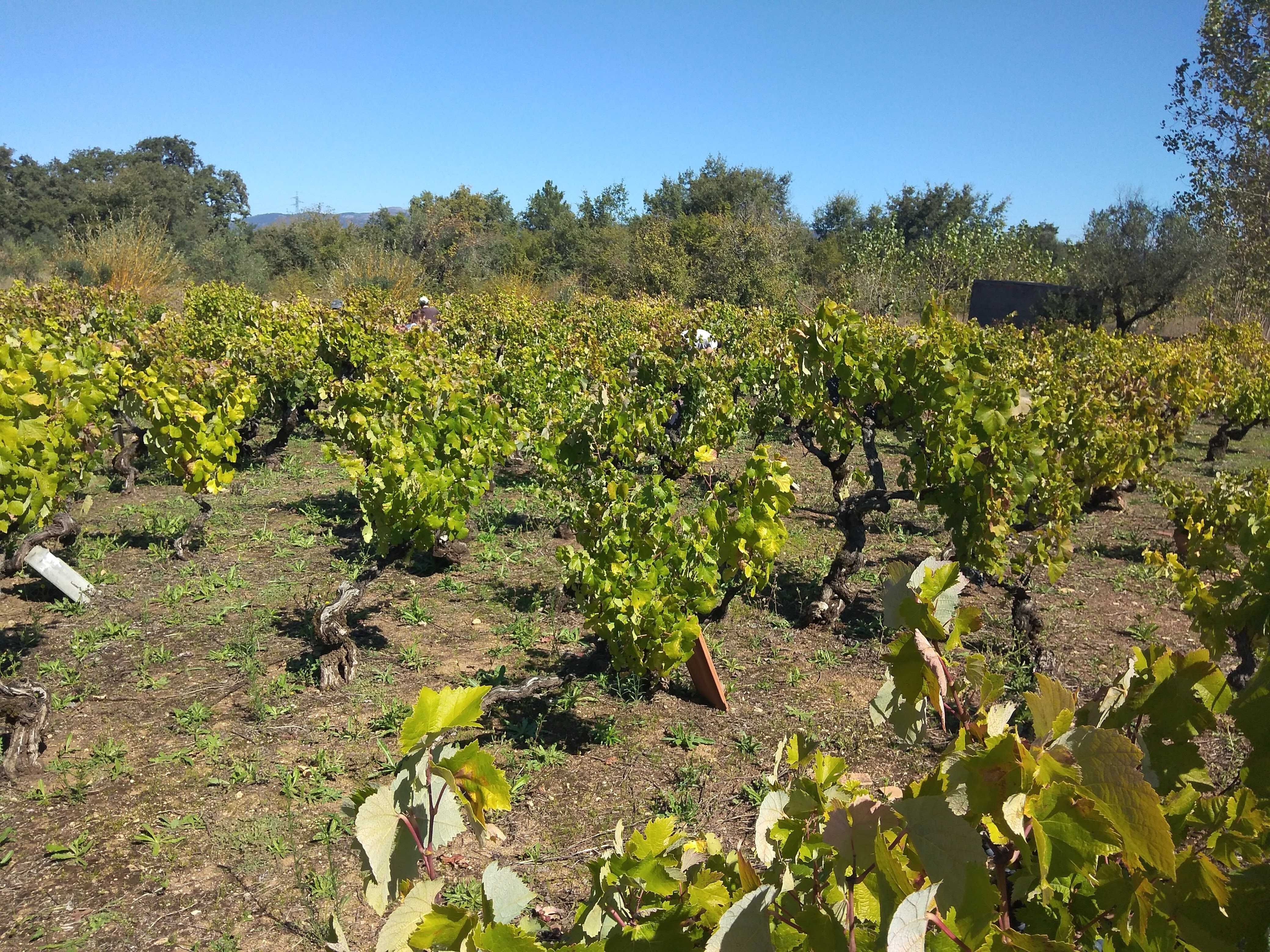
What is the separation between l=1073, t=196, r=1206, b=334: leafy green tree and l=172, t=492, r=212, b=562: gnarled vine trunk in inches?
852

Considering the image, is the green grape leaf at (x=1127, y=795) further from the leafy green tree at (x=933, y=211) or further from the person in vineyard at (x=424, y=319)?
the leafy green tree at (x=933, y=211)

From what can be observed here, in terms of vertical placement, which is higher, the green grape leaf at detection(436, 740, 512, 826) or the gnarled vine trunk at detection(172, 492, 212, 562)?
the green grape leaf at detection(436, 740, 512, 826)

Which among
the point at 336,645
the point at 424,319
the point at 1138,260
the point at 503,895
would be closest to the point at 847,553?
the point at 336,645

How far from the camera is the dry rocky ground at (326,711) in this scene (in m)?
2.99

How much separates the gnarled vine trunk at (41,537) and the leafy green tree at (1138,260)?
22.6 meters

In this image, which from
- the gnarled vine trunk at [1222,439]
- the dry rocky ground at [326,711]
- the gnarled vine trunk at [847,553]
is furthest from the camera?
the gnarled vine trunk at [1222,439]

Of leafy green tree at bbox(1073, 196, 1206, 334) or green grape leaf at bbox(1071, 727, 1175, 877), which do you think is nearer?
green grape leaf at bbox(1071, 727, 1175, 877)

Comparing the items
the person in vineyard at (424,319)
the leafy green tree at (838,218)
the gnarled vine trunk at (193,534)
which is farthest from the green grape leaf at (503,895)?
the leafy green tree at (838,218)

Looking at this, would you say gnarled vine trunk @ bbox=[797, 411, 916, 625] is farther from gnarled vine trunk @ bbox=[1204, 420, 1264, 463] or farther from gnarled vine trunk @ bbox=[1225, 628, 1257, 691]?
gnarled vine trunk @ bbox=[1204, 420, 1264, 463]

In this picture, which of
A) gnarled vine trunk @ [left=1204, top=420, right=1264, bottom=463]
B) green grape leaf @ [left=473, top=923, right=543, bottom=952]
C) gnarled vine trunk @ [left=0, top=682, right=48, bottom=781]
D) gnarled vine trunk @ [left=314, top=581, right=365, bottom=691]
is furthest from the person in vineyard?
gnarled vine trunk @ [left=1204, top=420, right=1264, bottom=463]

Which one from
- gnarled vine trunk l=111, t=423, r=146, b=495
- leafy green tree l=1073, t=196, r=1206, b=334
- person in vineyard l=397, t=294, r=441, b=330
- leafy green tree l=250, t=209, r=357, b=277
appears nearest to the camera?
gnarled vine trunk l=111, t=423, r=146, b=495

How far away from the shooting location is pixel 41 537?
16.5 ft

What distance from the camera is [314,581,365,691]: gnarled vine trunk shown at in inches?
175

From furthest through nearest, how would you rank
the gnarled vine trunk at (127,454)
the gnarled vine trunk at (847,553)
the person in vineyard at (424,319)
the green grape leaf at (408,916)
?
the person in vineyard at (424,319), the gnarled vine trunk at (127,454), the gnarled vine trunk at (847,553), the green grape leaf at (408,916)
